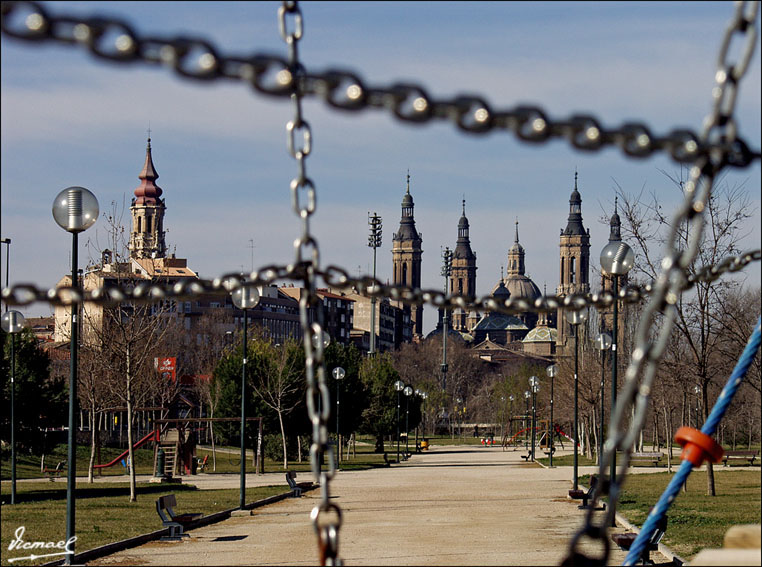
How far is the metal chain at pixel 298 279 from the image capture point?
403 centimetres

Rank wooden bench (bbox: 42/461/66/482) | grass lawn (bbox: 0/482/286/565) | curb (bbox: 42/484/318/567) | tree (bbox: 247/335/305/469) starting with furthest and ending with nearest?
tree (bbox: 247/335/305/469), wooden bench (bbox: 42/461/66/482), grass lawn (bbox: 0/482/286/565), curb (bbox: 42/484/318/567)

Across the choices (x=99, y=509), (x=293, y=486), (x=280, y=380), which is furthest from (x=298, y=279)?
(x=280, y=380)

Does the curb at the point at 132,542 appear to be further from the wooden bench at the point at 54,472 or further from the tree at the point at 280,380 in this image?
the tree at the point at 280,380

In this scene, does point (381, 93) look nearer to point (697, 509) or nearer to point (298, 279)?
point (298, 279)

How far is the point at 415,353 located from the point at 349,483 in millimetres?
104988

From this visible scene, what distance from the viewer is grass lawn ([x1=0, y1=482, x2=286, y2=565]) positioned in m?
16.1

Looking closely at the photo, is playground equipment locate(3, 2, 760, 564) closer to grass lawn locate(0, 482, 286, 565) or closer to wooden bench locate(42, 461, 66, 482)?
grass lawn locate(0, 482, 286, 565)

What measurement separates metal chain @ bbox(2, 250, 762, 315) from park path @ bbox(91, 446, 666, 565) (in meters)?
6.13

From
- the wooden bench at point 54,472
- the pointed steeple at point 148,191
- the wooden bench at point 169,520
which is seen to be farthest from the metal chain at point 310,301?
the pointed steeple at point 148,191

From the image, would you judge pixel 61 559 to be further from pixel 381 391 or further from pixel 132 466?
pixel 381 391

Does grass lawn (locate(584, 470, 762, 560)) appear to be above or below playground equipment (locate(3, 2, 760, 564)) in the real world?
below

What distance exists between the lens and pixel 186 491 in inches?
1153

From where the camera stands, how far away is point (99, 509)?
70.8 feet

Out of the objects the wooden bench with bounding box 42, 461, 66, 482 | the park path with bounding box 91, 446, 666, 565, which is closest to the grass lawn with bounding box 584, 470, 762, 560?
the park path with bounding box 91, 446, 666, 565
